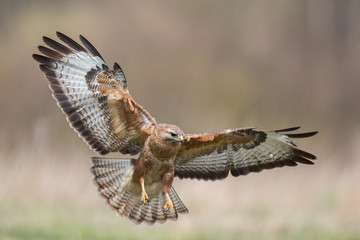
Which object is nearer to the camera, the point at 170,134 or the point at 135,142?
the point at 170,134

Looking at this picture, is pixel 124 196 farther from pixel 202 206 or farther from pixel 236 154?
pixel 202 206

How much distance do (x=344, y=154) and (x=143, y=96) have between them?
556cm

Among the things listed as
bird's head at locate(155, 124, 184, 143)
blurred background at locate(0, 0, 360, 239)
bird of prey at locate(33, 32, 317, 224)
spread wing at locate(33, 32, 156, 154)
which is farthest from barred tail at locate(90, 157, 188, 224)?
bird's head at locate(155, 124, 184, 143)

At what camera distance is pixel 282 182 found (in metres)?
12.6

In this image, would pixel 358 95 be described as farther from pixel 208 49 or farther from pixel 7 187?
pixel 7 187

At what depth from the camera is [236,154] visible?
26.5 feet

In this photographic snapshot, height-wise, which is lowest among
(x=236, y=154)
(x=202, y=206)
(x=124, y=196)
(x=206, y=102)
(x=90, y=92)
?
(x=124, y=196)

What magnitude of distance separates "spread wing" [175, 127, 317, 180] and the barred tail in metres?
0.43

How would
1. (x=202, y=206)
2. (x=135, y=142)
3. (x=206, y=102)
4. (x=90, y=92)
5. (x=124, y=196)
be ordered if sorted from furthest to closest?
(x=206, y=102)
(x=202, y=206)
(x=124, y=196)
(x=135, y=142)
(x=90, y=92)

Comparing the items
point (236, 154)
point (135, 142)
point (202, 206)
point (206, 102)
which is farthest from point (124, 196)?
point (206, 102)

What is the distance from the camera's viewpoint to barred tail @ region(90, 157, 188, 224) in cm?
814

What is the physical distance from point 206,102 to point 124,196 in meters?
11.4

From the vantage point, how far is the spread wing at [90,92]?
288 inches

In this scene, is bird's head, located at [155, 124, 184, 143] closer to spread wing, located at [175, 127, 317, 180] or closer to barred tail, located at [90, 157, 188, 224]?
spread wing, located at [175, 127, 317, 180]
